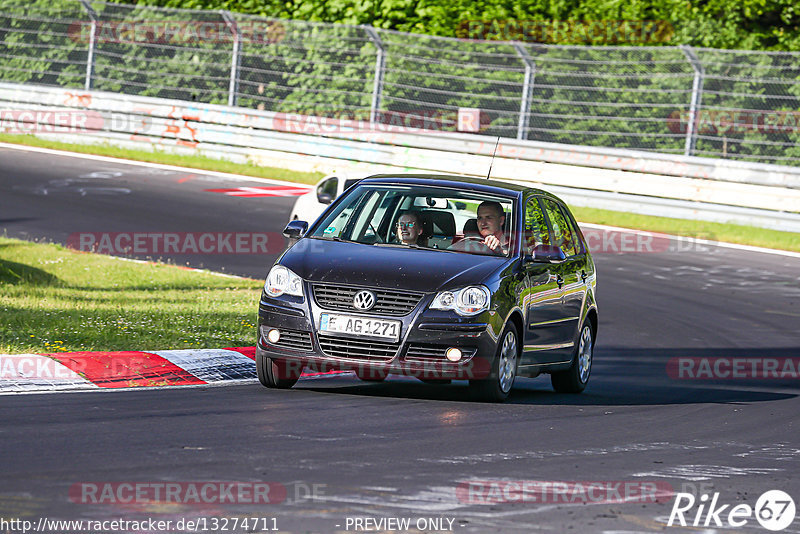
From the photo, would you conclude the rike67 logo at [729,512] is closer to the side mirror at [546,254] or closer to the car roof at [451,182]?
the side mirror at [546,254]

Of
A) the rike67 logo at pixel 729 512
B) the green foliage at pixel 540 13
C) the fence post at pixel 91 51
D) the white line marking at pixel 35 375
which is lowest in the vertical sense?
the white line marking at pixel 35 375

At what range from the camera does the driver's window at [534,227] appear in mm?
10539

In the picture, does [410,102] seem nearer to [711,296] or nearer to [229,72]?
[229,72]

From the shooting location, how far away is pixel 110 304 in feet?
44.0

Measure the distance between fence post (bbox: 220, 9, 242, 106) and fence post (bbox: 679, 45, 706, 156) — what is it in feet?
28.9

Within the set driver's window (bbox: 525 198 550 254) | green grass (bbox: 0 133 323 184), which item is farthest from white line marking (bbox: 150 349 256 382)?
green grass (bbox: 0 133 323 184)

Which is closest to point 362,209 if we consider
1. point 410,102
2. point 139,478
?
point 139,478

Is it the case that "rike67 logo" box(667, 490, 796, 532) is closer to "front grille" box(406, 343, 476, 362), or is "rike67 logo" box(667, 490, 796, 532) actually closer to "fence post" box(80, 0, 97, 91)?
"front grille" box(406, 343, 476, 362)

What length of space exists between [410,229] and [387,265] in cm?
92

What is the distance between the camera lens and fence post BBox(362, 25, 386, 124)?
2597 cm

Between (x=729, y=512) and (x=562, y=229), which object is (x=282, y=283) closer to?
(x=562, y=229)

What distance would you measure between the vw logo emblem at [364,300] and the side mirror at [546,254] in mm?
1625

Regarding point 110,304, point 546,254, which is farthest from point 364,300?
point 110,304

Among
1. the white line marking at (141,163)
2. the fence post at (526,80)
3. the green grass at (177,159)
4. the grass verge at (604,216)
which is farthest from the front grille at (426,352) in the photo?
the green grass at (177,159)
